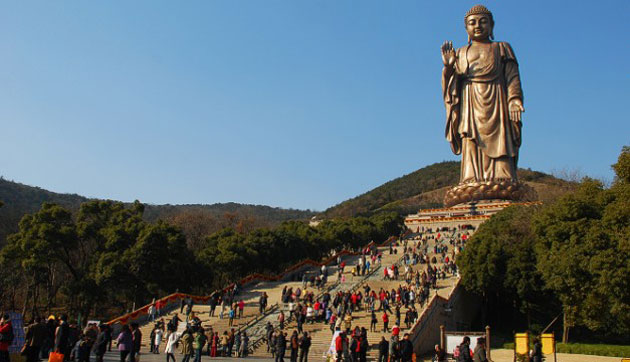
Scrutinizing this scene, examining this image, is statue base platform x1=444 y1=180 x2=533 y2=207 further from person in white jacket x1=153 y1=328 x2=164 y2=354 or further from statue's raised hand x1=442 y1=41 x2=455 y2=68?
person in white jacket x1=153 y1=328 x2=164 y2=354

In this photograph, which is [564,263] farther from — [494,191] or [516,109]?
[516,109]

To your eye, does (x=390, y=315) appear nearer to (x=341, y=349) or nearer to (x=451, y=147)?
(x=341, y=349)

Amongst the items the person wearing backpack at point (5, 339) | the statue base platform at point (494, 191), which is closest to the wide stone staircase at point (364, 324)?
the person wearing backpack at point (5, 339)

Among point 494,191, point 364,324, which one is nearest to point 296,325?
point 364,324

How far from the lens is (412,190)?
112750 mm

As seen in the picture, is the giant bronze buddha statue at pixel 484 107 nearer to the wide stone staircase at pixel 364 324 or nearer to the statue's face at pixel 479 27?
the statue's face at pixel 479 27

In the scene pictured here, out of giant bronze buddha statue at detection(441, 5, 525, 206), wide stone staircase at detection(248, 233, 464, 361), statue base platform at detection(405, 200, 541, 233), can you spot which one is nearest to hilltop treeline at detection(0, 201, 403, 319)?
wide stone staircase at detection(248, 233, 464, 361)

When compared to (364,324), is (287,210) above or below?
above

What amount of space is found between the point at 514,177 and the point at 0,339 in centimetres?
3863

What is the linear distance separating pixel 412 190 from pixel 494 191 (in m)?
71.8

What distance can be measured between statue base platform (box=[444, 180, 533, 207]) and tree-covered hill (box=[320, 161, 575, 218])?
1923 inches

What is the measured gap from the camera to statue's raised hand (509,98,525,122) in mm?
40969

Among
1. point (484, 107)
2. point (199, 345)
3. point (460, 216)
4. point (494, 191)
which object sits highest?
point (484, 107)

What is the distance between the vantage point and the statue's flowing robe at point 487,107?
4181 cm
